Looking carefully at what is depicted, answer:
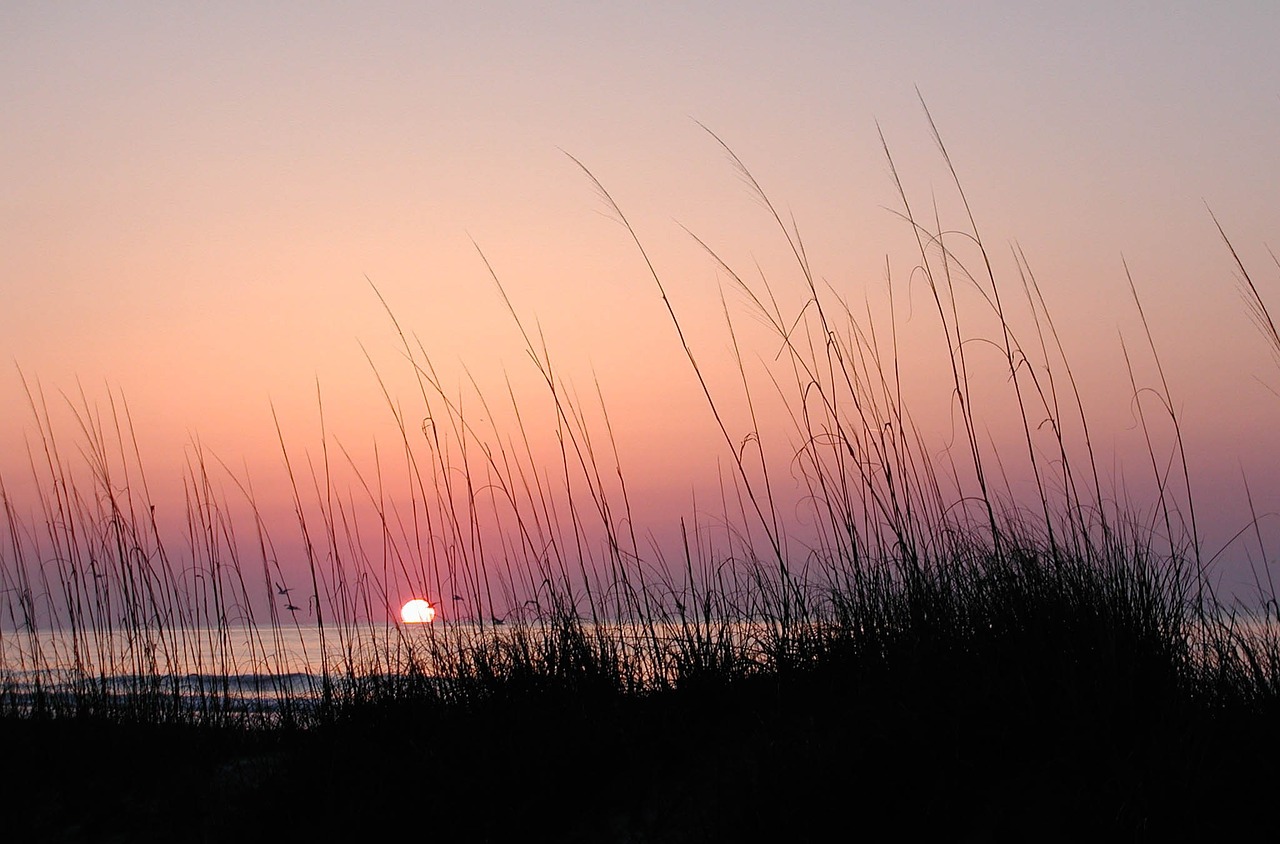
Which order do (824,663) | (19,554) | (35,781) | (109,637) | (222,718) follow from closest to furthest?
1. (824,663)
2. (35,781)
3. (222,718)
4. (109,637)
5. (19,554)

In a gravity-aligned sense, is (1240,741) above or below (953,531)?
below

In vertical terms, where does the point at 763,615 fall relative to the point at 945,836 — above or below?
above

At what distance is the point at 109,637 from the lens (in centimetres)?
440

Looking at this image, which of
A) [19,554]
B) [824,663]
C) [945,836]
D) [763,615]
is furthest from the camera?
[19,554]

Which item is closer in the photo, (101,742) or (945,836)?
(945,836)

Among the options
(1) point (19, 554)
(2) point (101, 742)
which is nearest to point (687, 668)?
(2) point (101, 742)

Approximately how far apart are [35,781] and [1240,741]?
393cm

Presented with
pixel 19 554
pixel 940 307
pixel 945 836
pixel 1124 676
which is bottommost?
pixel 945 836

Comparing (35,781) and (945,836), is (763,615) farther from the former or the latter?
(35,781)

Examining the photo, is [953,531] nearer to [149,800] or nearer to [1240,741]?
[1240,741]

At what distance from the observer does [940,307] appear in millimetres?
3420

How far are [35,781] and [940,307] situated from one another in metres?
3.73

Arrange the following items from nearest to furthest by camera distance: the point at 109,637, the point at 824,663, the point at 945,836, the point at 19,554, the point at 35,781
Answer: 1. the point at 945,836
2. the point at 824,663
3. the point at 35,781
4. the point at 109,637
5. the point at 19,554

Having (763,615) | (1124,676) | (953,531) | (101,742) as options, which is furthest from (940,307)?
(101,742)
